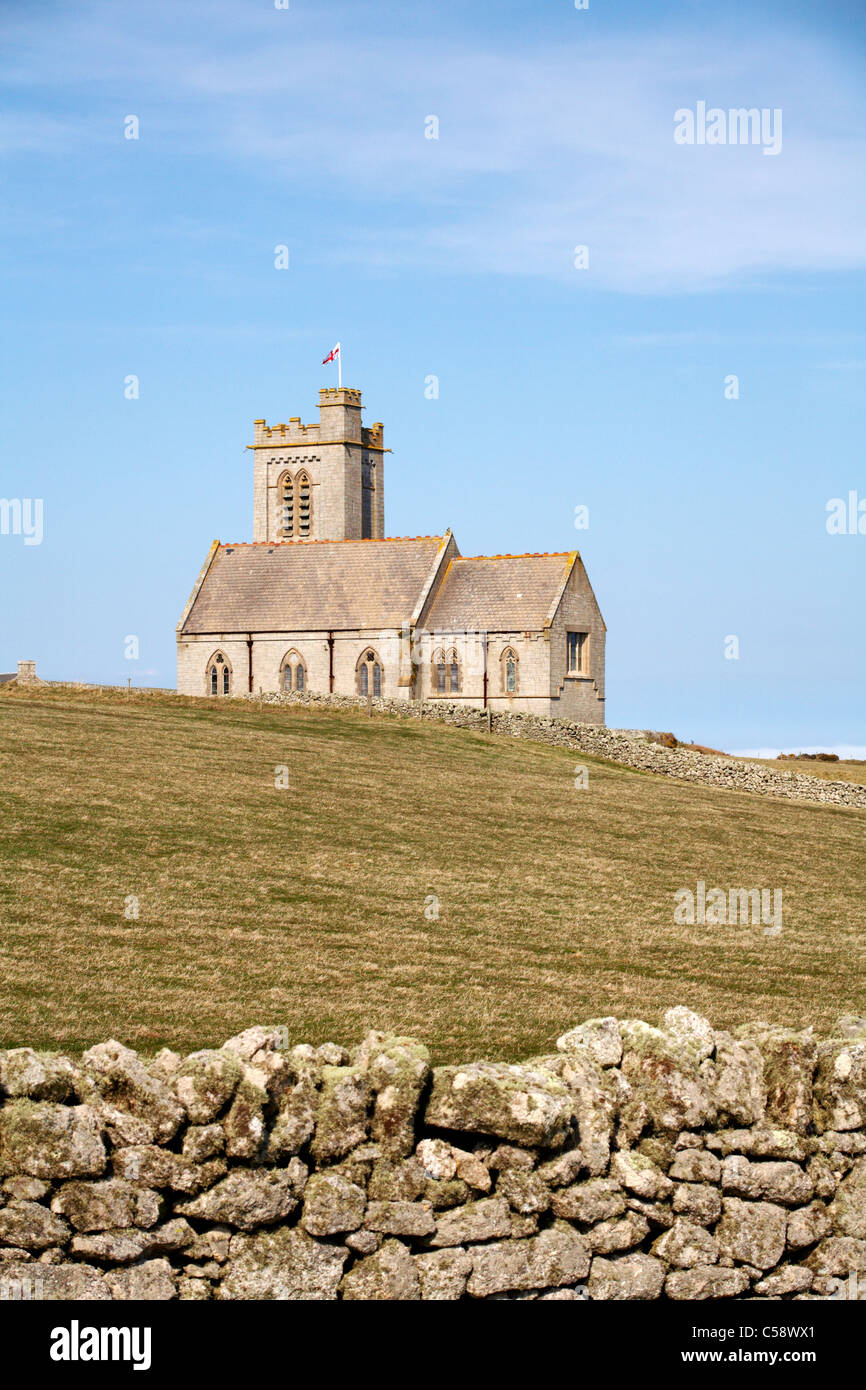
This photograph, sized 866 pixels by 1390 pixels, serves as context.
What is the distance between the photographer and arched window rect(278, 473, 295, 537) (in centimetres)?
9706

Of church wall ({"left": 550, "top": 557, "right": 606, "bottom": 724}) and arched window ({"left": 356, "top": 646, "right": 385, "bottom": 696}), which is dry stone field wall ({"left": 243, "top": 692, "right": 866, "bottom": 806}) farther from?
arched window ({"left": 356, "top": 646, "right": 385, "bottom": 696})

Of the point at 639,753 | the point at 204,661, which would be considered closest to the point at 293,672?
the point at 204,661

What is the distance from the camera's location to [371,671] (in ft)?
238

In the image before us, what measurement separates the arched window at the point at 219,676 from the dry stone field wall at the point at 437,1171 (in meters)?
66.0

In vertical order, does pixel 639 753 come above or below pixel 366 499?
below

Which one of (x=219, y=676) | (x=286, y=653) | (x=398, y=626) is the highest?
(x=398, y=626)

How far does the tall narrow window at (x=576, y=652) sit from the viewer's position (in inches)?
2788

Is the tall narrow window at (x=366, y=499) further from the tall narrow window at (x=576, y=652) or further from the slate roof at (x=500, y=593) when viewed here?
the tall narrow window at (x=576, y=652)

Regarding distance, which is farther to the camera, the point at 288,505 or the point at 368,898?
the point at 288,505

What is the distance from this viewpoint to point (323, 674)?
7381 cm

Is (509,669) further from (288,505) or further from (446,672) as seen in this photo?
(288,505)

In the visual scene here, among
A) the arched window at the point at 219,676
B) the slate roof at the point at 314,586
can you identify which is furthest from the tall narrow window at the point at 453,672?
the arched window at the point at 219,676

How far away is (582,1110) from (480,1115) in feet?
3.35

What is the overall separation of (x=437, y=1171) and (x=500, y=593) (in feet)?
202
